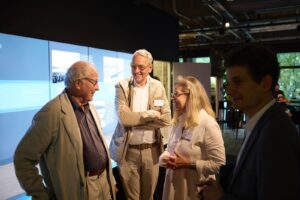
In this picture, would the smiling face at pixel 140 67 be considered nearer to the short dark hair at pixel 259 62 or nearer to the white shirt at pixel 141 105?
the white shirt at pixel 141 105

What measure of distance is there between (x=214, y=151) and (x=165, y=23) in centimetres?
408

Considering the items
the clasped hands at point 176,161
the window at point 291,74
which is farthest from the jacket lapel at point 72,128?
the window at point 291,74

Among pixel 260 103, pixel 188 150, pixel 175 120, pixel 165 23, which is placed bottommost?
pixel 188 150

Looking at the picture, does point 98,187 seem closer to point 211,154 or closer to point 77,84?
point 77,84

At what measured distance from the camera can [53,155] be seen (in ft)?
5.31

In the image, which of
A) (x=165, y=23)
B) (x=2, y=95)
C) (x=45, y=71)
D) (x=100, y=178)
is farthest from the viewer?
(x=165, y=23)

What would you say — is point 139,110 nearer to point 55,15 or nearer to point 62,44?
point 62,44

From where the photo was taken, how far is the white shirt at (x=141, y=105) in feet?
8.23

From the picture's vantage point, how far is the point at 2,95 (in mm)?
2338

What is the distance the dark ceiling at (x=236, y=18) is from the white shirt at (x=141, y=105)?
2711mm

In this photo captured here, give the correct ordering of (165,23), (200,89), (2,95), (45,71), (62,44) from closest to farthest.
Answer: (200,89)
(2,95)
(45,71)
(62,44)
(165,23)

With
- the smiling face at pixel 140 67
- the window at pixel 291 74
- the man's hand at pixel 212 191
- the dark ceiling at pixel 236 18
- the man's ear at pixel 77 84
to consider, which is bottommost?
the man's hand at pixel 212 191

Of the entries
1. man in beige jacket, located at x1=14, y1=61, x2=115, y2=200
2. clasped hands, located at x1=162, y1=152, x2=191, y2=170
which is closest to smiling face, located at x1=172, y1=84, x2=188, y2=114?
clasped hands, located at x1=162, y1=152, x2=191, y2=170

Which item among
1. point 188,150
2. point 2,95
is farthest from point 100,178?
point 2,95
